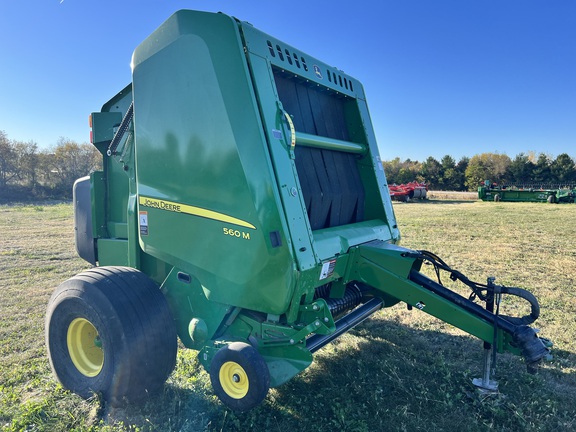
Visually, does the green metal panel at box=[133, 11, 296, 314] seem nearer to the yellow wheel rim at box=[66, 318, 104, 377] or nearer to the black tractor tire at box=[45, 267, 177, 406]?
the black tractor tire at box=[45, 267, 177, 406]

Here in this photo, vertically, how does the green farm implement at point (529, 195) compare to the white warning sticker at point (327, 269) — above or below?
above

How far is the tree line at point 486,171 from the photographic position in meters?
43.7

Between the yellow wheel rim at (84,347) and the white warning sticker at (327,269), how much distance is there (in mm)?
→ 1749

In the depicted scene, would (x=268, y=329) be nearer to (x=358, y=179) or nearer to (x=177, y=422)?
(x=177, y=422)

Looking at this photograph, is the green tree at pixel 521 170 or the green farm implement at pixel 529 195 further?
the green tree at pixel 521 170

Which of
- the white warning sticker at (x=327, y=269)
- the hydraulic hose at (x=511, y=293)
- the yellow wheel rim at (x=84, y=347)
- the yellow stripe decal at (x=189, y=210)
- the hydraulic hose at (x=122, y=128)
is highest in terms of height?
the hydraulic hose at (x=122, y=128)

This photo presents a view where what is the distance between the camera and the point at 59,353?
9.62ft

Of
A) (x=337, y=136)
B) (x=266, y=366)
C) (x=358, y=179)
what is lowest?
(x=266, y=366)

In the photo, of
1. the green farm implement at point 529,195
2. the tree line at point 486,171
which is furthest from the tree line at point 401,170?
the green farm implement at point 529,195

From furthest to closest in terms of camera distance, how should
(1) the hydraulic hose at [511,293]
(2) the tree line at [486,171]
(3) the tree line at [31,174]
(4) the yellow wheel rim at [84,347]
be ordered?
1. (2) the tree line at [486,171]
2. (3) the tree line at [31,174]
3. (4) the yellow wheel rim at [84,347]
4. (1) the hydraulic hose at [511,293]

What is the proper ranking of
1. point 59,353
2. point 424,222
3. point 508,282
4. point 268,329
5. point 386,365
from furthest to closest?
1. point 424,222
2. point 508,282
3. point 386,365
4. point 59,353
5. point 268,329

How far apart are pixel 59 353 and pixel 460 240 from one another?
9.53m

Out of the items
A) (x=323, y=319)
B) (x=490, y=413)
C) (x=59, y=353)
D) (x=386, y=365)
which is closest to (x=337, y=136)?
(x=323, y=319)

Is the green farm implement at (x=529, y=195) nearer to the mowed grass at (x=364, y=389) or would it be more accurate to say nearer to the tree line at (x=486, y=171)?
the tree line at (x=486, y=171)
